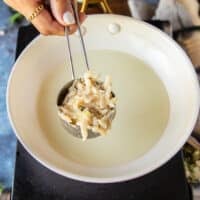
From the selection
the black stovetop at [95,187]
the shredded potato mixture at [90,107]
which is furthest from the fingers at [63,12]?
the black stovetop at [95,187]

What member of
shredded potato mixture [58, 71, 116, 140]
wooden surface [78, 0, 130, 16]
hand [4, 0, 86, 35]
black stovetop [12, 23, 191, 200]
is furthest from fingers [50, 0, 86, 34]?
wooden surface [78, 0, 130, 16]

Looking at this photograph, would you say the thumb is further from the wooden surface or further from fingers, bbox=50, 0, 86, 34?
the wooden surface

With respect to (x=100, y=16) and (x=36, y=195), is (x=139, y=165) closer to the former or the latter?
(x=36, y=195)

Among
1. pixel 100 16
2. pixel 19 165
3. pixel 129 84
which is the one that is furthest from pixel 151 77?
pixel 19 165

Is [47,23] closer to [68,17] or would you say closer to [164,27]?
[68,17]

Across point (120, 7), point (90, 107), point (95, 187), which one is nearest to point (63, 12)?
point (90, 107)

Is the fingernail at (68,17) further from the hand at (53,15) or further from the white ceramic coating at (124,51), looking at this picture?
the white ceramic coating at (124,51)
